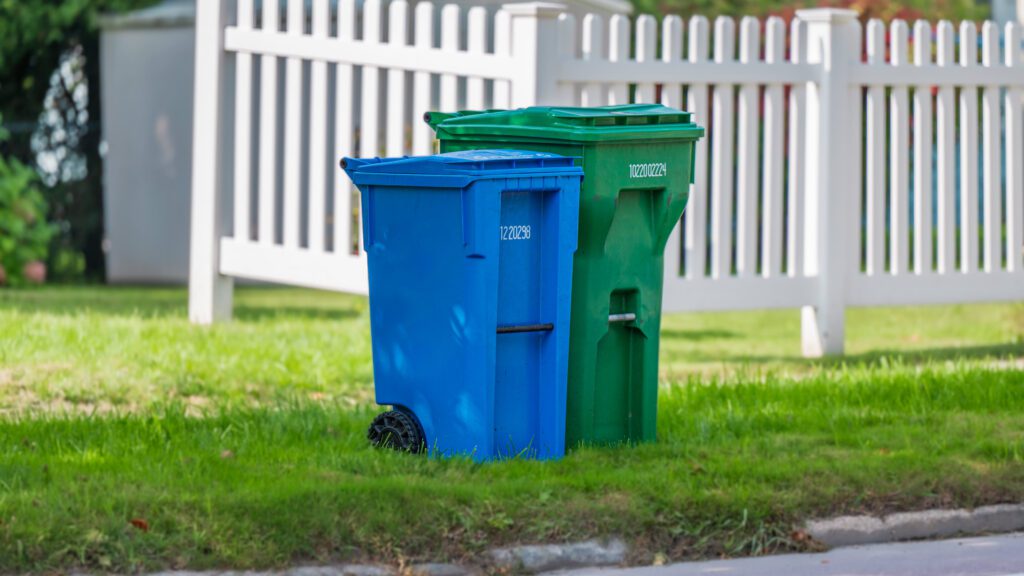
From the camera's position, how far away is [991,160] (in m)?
9.50

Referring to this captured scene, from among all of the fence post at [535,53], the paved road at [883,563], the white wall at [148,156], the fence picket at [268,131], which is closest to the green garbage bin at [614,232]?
the paved road at [883,563]

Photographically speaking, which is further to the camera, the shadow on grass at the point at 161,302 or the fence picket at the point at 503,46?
the shadow on grass at the point at 161,302

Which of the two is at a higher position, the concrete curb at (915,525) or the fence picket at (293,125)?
the fence picket at (293,125)

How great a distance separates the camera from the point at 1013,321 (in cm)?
1077

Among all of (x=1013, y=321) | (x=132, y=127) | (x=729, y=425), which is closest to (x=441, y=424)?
(x=729, y=425)

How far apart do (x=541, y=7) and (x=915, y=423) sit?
2922 mm

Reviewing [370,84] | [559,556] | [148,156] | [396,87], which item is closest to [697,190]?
[396,87]

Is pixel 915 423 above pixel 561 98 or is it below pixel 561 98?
below

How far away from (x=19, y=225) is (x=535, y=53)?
231 inches

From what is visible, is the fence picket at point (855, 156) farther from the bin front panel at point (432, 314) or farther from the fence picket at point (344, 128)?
the bin front panel at point (432, 314)

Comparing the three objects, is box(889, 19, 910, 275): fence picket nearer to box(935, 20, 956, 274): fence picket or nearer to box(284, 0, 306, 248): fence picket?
box(935, 20, 956, 274): fence picket

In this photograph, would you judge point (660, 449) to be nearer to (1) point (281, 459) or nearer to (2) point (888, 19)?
(1) point (281, 459)

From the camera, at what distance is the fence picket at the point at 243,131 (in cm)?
1001

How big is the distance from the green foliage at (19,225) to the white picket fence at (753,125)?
358cm
